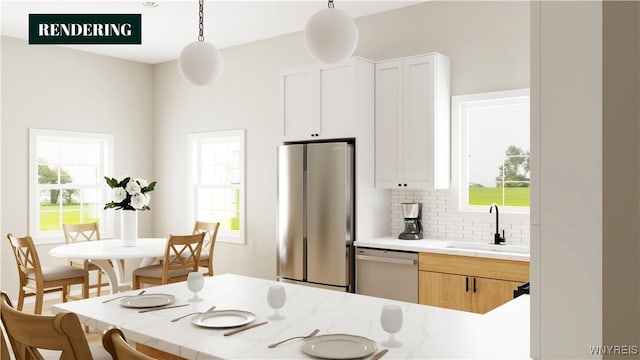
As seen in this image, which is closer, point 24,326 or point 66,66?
point 24,326

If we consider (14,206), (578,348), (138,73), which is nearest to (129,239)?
(14,206)

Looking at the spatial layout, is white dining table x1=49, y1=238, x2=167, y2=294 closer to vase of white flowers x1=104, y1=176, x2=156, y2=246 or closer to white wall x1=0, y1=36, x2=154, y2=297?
vase of white flowers x1=104, y1=176, x2=156, y2=246

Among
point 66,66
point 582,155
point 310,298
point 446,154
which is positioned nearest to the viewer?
point 582,155

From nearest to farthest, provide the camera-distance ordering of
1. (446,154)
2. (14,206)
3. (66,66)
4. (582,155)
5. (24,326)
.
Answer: (582,155)
(24,326)
(446,154)
(14,206)
(66,66)

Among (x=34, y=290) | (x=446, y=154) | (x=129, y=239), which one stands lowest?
(x=34, y=290)

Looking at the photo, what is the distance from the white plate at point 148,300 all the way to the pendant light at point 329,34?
1301 millimetres

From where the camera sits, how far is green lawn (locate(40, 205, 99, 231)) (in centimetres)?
612

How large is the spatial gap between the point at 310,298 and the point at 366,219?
2.29 meters

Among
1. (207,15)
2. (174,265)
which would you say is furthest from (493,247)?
(207,15)

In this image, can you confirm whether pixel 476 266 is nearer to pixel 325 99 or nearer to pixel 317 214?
pixel 317 214

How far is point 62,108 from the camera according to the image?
20.3ft

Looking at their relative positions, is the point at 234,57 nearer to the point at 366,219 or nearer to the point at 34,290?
the point at 366,219

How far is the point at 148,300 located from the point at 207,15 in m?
3.58

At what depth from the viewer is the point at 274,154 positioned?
5.84 m
